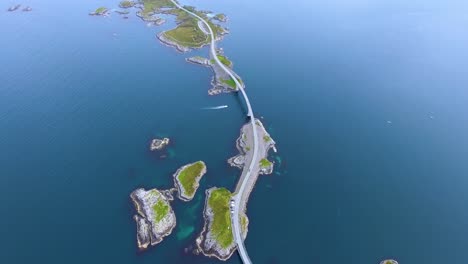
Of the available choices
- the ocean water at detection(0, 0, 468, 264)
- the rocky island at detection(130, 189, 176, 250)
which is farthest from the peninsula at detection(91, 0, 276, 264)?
the ocean water at detection(0, 0, 468, 264)

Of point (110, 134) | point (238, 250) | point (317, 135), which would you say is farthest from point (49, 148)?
point (317, 135)

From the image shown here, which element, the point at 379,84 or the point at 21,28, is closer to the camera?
the point at 379,84

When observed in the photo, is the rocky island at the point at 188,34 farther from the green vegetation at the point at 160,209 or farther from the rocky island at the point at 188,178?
the green vegetation at the point at 160,209

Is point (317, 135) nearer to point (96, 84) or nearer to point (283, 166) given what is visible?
point (283, 166)

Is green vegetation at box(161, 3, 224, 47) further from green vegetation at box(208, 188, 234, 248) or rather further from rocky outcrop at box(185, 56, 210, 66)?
green vegetation at box(208, 188, 234, 248)

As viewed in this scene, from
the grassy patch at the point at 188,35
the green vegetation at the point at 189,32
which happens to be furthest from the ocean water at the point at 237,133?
the green vegetation at the point at 189,32
